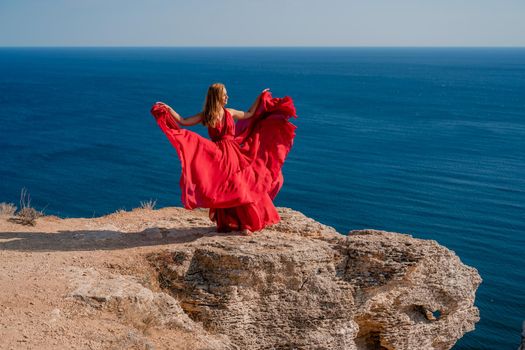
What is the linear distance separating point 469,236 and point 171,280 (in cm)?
2121

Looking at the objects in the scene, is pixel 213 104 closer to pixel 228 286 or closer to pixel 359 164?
pixel 228 286

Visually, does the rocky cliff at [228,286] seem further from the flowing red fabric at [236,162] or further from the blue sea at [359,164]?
the blue sea at [359,164]

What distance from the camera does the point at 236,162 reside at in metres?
9.77

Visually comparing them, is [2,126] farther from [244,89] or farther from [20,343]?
[20,343]

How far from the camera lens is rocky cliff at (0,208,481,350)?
7.96 metres

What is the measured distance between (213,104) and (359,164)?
33.0m

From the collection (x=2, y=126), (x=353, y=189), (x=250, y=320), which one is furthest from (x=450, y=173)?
(x=2, y=126)

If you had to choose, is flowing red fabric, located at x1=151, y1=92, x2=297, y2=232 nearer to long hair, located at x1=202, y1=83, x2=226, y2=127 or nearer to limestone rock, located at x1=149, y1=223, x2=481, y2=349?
long hair, located at x1=202, y1=83, x2=226, y2=127

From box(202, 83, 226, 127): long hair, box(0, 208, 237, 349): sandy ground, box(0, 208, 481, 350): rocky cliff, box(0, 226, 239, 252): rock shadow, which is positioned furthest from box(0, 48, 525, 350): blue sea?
box(202, 83, 226, 127): long hair

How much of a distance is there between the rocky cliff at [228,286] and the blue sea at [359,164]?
27.3 feet

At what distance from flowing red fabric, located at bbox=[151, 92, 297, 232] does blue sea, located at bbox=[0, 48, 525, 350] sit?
10454 mm

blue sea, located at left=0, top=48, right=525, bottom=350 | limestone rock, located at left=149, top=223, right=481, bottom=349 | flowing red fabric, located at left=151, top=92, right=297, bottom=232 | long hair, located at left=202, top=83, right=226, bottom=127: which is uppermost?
long hair, located at left=202, top=83, right=226, bottom=127

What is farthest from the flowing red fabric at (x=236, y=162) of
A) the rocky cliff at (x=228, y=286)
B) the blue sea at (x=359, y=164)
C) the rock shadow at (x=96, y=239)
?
the blue sea at (x=359, y=164)

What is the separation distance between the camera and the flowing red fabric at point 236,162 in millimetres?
9438
